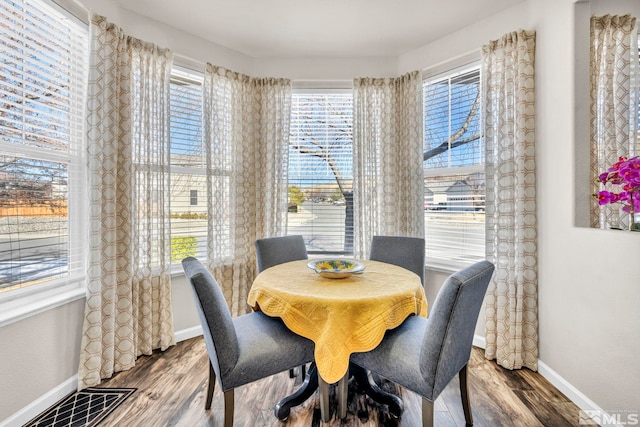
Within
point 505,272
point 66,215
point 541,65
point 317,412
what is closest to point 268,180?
point 66,215

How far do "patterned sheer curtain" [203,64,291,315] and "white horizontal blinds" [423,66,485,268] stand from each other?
1.44 meters

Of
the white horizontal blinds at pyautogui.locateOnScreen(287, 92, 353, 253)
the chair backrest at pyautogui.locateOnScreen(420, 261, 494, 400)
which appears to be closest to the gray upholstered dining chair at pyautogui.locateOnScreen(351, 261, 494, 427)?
the chair backrest at pyautogui.locateOnScreen(420, 261, 494, 400)

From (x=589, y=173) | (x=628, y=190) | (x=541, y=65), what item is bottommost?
(x=628, y=190)

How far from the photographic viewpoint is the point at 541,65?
208 centimetres

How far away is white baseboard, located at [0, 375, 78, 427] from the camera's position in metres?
1.57

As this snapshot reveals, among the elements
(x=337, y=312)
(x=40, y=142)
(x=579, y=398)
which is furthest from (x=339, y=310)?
(x=40, y=142)

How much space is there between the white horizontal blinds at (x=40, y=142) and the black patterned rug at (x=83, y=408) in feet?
2.52

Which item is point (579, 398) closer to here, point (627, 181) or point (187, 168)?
point (627, 181)

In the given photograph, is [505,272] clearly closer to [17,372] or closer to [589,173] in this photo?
[589,173]

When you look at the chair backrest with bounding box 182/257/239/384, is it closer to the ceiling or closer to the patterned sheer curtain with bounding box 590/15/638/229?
the ceiling

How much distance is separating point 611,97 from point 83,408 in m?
3.81

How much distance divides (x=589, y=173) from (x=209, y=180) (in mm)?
2852

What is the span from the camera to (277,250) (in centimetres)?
249

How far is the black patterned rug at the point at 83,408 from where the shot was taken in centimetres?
163
